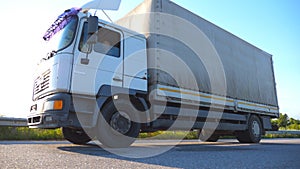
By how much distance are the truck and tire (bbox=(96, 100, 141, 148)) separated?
0.02m

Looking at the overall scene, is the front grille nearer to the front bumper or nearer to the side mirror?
the front bumper

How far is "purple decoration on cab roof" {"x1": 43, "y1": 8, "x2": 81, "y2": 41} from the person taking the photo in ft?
16.3

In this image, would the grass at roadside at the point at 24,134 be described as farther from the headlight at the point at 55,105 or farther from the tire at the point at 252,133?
the tire at the point at 252,133

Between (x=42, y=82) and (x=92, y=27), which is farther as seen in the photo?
(x=42, y=82)

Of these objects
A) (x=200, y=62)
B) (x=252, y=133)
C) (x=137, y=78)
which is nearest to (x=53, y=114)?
(x=137, y=78)

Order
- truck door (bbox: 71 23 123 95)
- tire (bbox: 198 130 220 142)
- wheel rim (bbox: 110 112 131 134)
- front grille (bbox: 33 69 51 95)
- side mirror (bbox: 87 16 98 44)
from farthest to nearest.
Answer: tire (bbox: 198 130 220 142) → wheel rim (bbox: 110 112 131 134) → front grille (bbox: 33 69 51 95) → truck door (bbox: 71 23 123 95) → side mirror (bbox: 87 16 98 44)

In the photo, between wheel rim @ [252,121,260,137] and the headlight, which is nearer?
the headlight

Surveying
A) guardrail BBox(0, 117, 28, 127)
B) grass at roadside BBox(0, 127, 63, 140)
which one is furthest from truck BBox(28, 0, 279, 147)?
guardrail BBox(0, 117, 28, 127)

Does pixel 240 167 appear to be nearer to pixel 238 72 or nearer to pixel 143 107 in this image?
pixel 143 107

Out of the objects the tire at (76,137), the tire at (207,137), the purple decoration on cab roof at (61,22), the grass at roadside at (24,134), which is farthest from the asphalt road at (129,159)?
the tire at (207,137)

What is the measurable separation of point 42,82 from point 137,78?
6.20ft

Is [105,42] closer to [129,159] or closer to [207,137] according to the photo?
[129,159]

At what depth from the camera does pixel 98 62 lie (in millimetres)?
4840

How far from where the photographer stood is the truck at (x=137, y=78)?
14.9 ft
